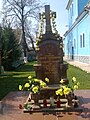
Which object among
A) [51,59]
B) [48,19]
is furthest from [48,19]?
[51,59]

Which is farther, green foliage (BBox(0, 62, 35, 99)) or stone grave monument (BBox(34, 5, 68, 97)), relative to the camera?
green foliage (BBox(0, 62, 35, 99))

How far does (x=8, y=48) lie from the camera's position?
25797 millimetres

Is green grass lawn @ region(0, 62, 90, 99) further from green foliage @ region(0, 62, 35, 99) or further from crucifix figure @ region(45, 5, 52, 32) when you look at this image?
crucifix figure @ region(45, 5, 52, 32)

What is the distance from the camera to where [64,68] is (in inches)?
372

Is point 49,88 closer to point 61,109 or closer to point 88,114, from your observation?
point 61,109

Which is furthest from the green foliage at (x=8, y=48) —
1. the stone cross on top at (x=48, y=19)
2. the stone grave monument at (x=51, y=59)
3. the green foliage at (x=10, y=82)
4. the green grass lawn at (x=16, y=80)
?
the stone grave monument at (x=51, y=59)

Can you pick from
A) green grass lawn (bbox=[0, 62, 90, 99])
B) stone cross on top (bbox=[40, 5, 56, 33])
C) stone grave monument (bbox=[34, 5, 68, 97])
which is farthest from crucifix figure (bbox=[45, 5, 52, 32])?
green grass lawn (bbox=[0, 62, 90, 99])

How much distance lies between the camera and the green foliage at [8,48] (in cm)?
2517

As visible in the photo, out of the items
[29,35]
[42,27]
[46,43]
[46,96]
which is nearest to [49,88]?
[46,96]

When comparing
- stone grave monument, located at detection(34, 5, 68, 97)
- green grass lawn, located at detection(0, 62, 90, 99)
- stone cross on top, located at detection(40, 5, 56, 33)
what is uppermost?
stone cross on top, located at detection(40, 5, 56, 33)

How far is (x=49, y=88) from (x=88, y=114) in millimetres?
1967

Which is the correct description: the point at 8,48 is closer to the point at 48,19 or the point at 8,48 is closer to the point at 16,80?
the point at 16,80

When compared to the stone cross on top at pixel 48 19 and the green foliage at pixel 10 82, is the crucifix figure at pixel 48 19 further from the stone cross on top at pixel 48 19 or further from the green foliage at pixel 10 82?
the green foliage at pixel 10 82

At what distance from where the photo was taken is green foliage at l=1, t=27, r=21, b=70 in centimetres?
2517
